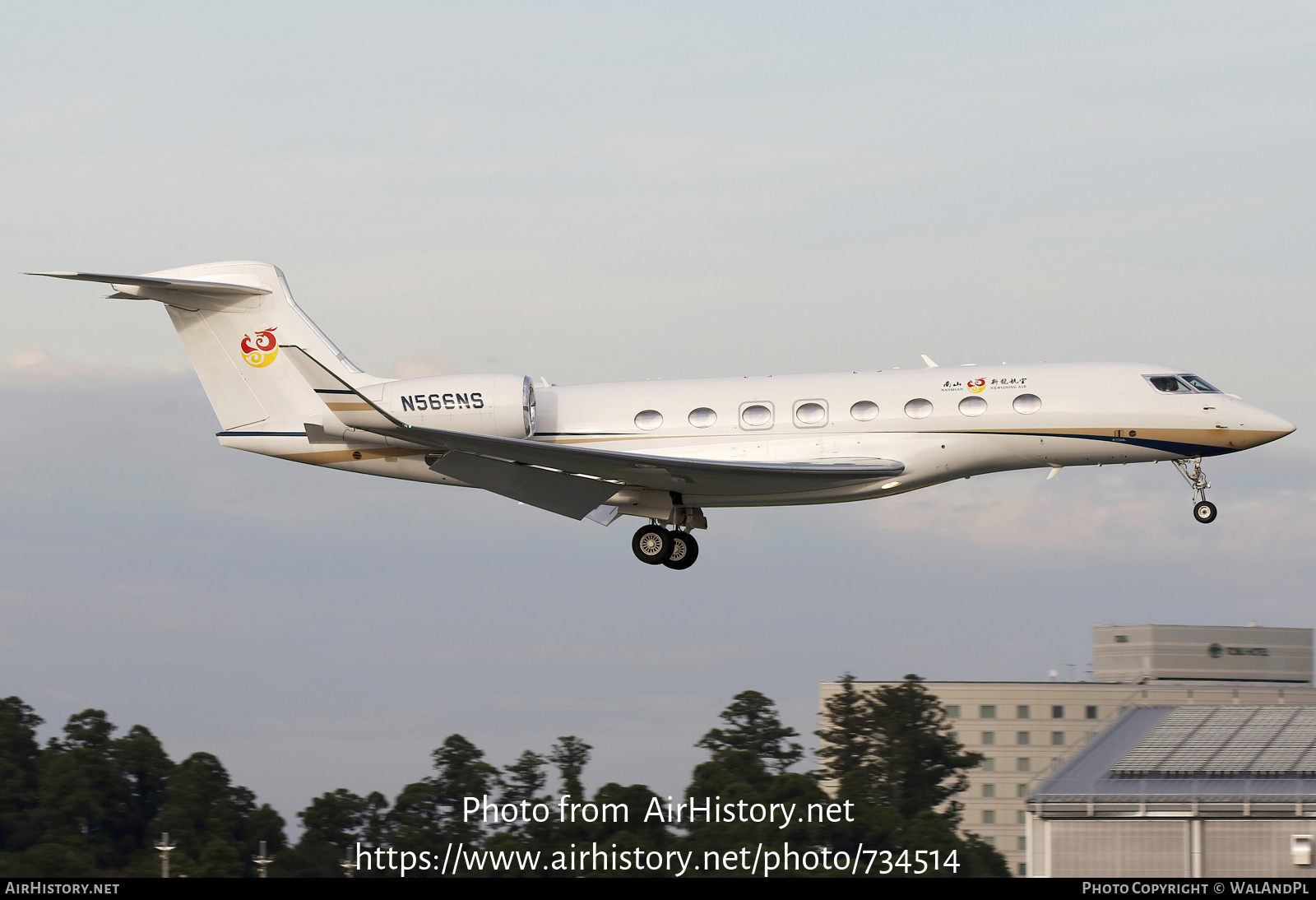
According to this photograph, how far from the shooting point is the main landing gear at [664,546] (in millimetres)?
23219

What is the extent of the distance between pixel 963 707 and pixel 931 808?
6.55 metres

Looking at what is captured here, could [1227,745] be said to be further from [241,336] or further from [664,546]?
[241,336]

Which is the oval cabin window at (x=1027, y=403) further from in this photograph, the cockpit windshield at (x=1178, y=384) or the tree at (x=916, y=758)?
the tree at (x=916, y=758)

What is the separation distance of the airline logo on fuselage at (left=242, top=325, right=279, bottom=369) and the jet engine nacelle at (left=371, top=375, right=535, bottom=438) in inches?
116

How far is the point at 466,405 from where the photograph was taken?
21688 millimetres

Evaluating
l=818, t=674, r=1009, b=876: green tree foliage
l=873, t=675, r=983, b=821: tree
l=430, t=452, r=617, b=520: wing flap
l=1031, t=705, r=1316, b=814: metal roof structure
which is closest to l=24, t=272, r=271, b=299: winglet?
l=430, t=452, r=617, b=520: wing flap

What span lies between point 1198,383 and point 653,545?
8921mm

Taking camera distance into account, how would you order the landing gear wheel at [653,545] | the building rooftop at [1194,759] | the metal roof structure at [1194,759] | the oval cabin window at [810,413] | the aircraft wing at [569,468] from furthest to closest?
the building rooftop at [1194,759] → the metal roof structure at [1194,759] → the landing gear wheel at [653,545] → the oval cabin window at [810,413] → the aircraft wing at [569,468]

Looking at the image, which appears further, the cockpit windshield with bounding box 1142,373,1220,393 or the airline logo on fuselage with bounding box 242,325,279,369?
the airline logo on fuselage with bounding box 242,325,279,369

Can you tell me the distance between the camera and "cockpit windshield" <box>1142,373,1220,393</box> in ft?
71.0

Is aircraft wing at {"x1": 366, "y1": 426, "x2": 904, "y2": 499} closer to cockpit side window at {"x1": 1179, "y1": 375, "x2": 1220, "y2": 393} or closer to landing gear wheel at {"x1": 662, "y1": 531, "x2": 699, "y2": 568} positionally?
landing gear wheel at {"x1": 662, "y1": 531, "x2": 699, "y2": 568}

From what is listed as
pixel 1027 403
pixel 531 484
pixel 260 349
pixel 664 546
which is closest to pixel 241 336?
pixel 260 349

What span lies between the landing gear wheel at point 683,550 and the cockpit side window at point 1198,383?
812 centimetres

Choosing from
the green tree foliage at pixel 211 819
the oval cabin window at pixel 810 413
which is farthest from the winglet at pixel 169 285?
the green tree foliage at pixel 211 819
